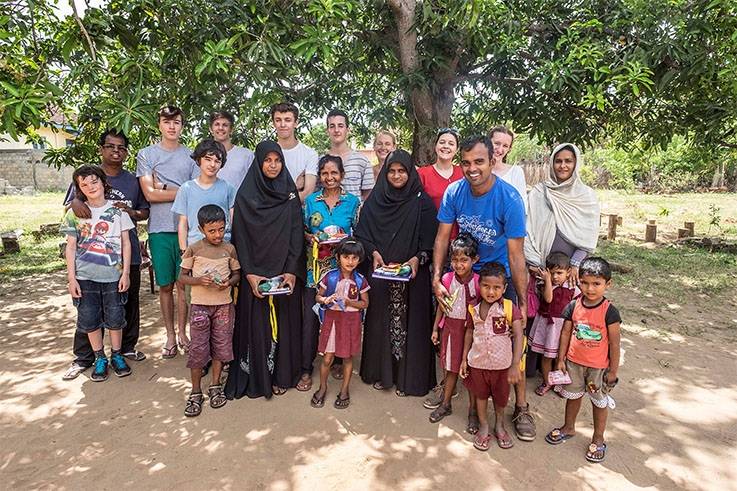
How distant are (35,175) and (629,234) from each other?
77.5 feet

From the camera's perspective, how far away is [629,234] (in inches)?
426

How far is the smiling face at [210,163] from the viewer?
3234mm

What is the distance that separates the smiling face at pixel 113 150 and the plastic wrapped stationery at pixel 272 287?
1.67 meters

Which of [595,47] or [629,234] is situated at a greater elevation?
[595,47]

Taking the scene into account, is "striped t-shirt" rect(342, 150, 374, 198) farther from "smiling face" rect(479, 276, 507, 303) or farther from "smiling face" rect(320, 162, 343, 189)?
"smiling face" rect(479, 276, 507, 303)

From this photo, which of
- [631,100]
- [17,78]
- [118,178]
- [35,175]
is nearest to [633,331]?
[631,100]

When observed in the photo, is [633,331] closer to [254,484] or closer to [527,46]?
[527,46]

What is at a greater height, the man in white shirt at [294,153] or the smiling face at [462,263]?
the man in white shirt at [294,153]

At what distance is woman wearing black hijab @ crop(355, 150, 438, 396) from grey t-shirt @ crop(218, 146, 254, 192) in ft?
3.64

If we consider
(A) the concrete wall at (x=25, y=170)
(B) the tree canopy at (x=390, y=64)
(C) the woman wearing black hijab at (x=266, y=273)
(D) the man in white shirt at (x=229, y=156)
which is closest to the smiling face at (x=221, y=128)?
(D) the man in white shirt at (x=229, y=156)

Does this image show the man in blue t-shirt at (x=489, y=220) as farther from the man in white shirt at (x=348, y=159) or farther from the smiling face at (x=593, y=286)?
the man in white shirt at (x=348, y=159)

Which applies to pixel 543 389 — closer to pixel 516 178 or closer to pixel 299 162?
pixel 516 178

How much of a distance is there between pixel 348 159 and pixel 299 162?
0.40 m

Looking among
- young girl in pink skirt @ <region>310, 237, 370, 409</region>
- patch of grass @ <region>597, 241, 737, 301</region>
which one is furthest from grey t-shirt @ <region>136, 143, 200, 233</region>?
patch of grass @ <region>597, 241, 737, 301</region>
